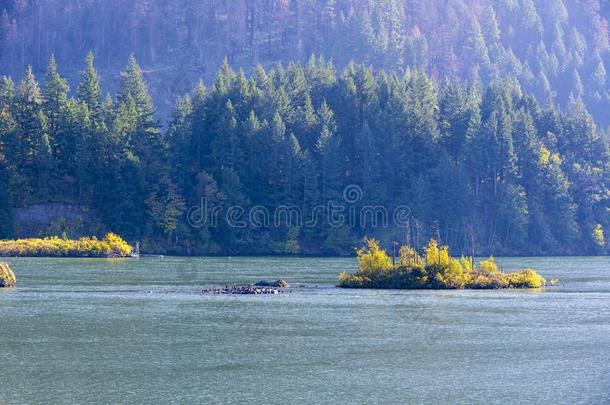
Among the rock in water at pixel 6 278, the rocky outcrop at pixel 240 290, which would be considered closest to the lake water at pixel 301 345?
the rock in water at pixel 6 278

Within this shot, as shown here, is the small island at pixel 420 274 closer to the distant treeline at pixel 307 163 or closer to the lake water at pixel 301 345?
the lake water at pixel 301 345

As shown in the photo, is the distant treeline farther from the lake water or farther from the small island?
the lake water

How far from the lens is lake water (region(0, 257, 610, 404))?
46.0 meters

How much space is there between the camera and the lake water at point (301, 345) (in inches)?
1812

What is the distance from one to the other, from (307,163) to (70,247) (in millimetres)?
36877

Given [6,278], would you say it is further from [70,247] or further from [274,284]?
[70,247]

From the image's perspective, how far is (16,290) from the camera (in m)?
84.8

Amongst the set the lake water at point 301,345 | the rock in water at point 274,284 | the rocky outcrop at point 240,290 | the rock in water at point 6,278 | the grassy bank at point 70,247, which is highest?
the grassy bank at point 70,247

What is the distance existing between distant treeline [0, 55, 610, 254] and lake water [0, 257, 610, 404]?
66.8m

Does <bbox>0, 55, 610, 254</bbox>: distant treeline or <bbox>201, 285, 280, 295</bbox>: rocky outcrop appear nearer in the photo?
<bbox>201, 285, 280, 295</bbox>: rocky outcrop

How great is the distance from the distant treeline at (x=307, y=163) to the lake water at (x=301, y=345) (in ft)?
219

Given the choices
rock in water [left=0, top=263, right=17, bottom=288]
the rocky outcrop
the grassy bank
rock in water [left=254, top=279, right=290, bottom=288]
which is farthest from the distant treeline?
the rocky outcrop

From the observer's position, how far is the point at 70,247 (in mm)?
143125

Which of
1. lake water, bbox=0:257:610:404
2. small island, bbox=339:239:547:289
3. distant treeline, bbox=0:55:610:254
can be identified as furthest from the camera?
distant treeline, bbox=0:55:610:254
